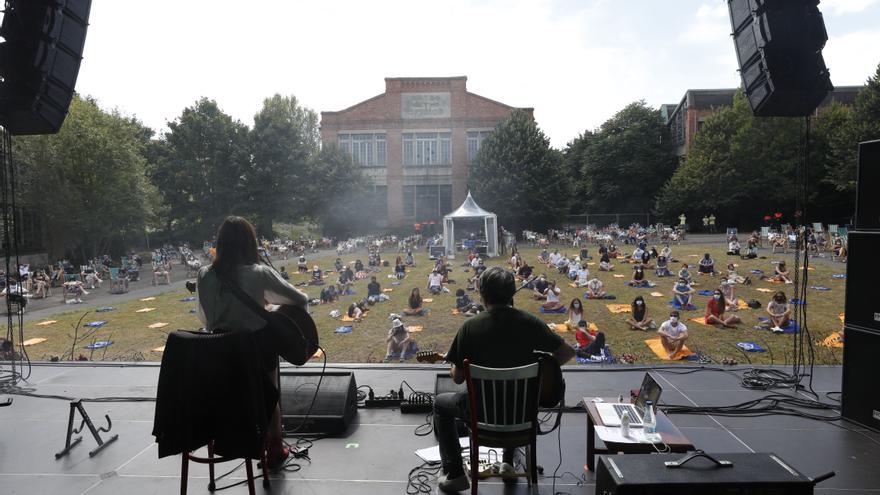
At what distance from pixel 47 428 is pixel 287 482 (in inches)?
87.9

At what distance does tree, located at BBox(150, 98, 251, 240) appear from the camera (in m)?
22.4

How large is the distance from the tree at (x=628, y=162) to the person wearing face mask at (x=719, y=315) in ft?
77.6

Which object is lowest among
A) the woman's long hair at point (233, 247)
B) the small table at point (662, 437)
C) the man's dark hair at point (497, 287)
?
the small table at point (662, 437)

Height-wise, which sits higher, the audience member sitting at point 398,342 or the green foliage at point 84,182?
the green foliage at point 84,182

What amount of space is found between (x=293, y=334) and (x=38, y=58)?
3.53m

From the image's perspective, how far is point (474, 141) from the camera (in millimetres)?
32500

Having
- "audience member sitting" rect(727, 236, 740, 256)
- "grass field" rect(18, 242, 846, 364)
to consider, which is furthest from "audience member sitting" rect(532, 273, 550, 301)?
"audience member sitting" rect(727, 236, 740, 256)

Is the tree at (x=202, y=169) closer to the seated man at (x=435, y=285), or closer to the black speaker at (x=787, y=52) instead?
the seated man at (x=435, y=285)

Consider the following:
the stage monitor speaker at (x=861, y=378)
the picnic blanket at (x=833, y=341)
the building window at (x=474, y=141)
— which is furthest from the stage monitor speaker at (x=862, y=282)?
the building window at (x=474, y=141)

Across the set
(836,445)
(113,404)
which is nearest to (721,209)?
(836,445)

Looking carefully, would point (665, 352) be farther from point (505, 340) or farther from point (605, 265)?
point (605, 265)

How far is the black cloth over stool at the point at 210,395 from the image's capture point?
7.67 ft

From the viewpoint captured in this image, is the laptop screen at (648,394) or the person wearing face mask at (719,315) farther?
the person wearing face mask at (719,315)

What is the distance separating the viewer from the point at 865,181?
152 inches
